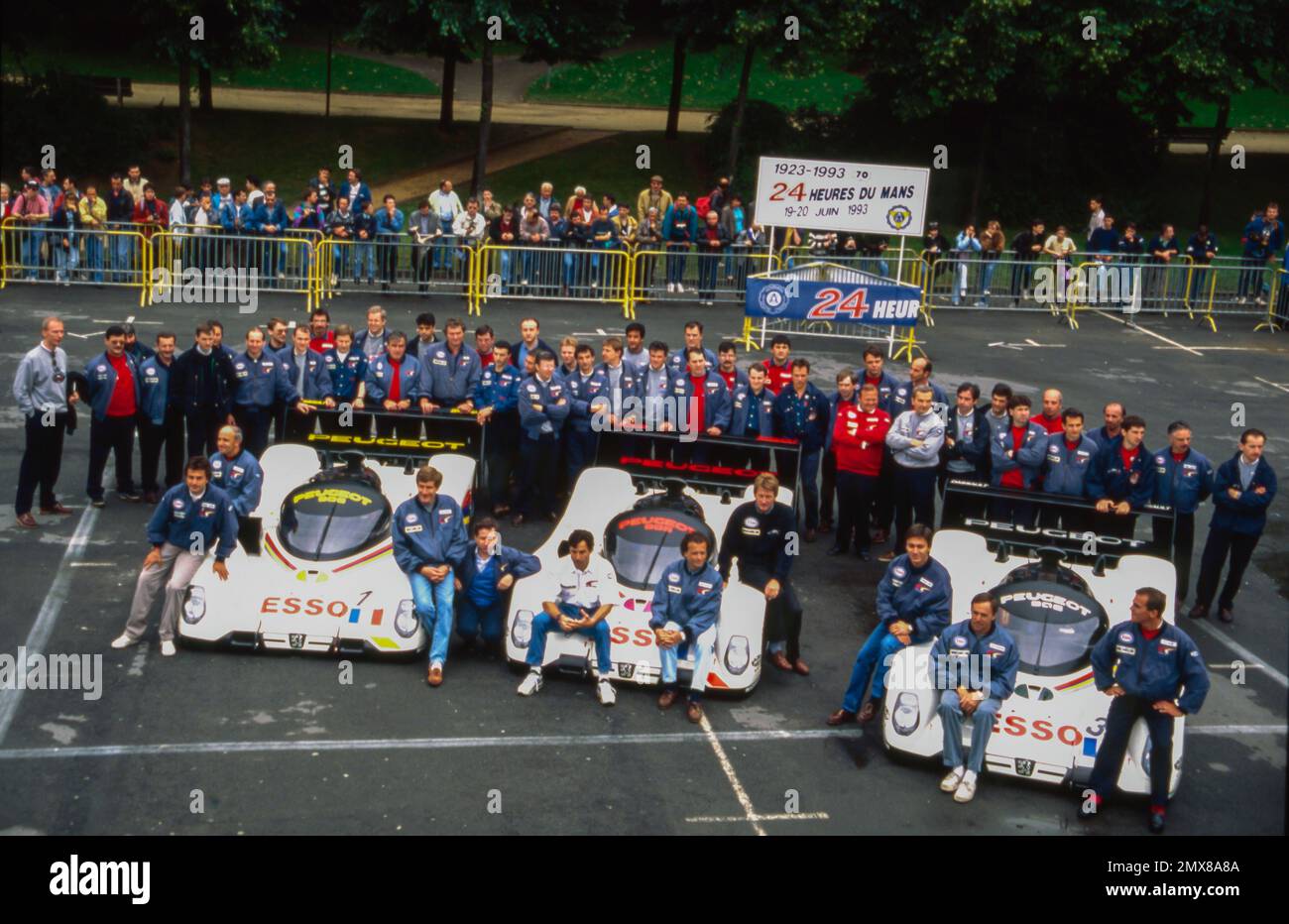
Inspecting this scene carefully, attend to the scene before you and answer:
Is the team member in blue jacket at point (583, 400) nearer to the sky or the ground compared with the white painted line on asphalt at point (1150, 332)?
nearer to the ground

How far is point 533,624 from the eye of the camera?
39.6ft

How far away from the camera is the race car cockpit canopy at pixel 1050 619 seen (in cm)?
1147

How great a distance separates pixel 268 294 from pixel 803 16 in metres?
14.5

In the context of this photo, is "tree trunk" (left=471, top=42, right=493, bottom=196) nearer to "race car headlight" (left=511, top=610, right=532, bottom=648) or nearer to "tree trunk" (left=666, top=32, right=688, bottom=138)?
"tree trunk" (left=666, top=32, right=688, bottom=138)

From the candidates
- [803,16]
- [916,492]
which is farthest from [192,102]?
[916,492]

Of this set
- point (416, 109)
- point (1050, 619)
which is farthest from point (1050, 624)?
point (416, 109)

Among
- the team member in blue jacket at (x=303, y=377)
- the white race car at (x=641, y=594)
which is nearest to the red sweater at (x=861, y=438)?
the white race car at (x=641, y=594)

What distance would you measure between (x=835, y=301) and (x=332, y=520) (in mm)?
10820

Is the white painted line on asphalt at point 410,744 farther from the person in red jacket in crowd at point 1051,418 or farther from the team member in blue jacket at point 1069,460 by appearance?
the person in red jacket in crowd at point 1051,418

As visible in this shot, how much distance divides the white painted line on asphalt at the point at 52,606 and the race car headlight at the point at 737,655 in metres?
5.45

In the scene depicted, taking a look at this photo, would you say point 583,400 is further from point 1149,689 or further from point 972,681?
point 1149,689

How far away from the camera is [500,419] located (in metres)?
16.1

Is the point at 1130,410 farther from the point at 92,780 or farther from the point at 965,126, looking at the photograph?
the point at 965,126

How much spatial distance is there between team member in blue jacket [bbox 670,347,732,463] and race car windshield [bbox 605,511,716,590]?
249cm
